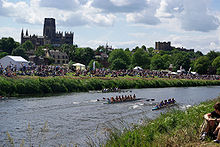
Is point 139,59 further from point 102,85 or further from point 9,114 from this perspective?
point 9,114

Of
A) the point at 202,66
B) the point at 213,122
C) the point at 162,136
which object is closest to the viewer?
the point at 213,122

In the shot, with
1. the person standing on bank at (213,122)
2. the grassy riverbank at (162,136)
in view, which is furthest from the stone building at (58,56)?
the person standing on bank at (213,122)

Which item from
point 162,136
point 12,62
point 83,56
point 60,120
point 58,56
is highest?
point 83,56

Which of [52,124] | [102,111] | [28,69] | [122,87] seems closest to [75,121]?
[52,124]

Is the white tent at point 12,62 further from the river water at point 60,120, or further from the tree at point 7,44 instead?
the tree at point 7,44

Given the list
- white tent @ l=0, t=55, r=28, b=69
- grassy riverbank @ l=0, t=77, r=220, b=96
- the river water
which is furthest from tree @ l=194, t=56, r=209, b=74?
the river water

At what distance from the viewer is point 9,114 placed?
1011 inches

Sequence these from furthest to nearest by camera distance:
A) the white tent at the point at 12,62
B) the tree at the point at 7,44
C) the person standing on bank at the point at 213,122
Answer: the tree at the point at 7,44, the white tent at the point at 12,62, the person standing on bank at the point at 213,122

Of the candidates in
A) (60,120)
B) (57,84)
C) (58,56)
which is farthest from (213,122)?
(58,56)

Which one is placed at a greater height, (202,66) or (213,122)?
(202,66)

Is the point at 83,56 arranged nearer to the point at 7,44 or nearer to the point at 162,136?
the point at 7,44

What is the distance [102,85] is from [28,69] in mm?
14260

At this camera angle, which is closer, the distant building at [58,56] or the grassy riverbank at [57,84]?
the grassy riverbank at [57,84]

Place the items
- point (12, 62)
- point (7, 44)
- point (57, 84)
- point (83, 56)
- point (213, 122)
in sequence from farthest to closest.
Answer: point (7, 44), point (83, 56), point (12, 62), point (57, 84), point (213, 122)
